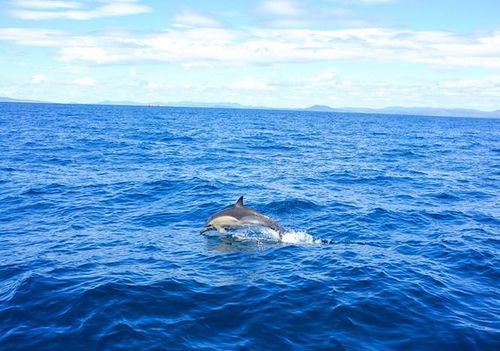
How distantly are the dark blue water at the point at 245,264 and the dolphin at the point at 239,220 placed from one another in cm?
56

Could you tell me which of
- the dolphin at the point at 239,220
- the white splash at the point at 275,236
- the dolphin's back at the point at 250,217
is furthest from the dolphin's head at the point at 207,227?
the white splash at the point at 275,236

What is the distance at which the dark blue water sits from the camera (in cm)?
1076

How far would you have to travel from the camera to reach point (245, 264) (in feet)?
50.6

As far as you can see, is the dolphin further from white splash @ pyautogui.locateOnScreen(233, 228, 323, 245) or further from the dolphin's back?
white splash @ pyautogui.locateOnScreen(233, 228, 323, 245)

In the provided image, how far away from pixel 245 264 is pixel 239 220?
→ 3335 mm

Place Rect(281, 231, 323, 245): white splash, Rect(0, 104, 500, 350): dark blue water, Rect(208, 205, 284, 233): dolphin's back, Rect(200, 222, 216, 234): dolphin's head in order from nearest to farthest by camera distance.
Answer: Rect(0, 104, 500, 350): dark blue water, Rect(281, 231, 323, 245): white splash, Rect(208, 205, 284, 233): dolphin's back, Rect(200, 222, 216, 234): dolphin's head

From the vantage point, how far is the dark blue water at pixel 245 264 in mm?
10758

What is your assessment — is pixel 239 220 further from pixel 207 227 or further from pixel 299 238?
pixel 299 238

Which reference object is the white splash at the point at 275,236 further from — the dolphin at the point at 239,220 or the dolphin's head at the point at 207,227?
the dolphin's head at the point at 207,227

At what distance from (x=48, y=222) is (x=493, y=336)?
57.3 feet

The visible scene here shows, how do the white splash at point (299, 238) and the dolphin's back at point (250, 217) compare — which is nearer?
the white splash at point (299, 238)

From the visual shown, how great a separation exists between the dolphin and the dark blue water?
22.1 inches

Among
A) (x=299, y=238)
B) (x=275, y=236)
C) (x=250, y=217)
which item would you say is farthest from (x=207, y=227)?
(x=299, y=238)

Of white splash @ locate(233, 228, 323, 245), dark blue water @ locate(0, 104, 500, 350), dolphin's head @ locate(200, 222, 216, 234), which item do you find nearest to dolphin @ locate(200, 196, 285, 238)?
dolphin's head @ locate(200, 222, 216, 234)
